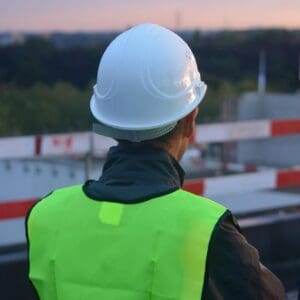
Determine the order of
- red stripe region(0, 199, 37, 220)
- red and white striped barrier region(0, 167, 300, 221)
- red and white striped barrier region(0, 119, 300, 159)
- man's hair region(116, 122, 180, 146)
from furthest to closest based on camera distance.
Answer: red and white striped barrier region(0, 167, 300, 221), red and white striped barrier region(0, 119, 300, 159), red stripe region(0, 199, 37, 220), man's hair region(116, 122, 180, 146)

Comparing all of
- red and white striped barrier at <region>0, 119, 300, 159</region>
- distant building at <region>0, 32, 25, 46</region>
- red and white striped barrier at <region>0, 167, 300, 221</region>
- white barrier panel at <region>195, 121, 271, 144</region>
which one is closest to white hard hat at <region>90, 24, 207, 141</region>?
red and white striped barrier at <region>0, 119, 300, 159</region>

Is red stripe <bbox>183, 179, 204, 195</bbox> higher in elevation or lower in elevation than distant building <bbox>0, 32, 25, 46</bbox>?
lower

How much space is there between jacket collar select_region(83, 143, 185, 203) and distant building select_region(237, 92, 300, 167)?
26.6 ft

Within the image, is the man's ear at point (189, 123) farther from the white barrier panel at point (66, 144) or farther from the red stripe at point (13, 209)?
the white barrier panel at point (66, 144)

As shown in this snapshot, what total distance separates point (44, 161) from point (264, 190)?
188cm

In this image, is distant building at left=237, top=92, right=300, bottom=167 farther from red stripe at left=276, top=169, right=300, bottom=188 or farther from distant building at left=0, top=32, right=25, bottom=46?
distant building at left=0, top=32, right=25, bottom=46

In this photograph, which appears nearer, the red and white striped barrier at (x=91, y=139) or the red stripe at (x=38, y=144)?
the red and white striped barrier at (x=91, y=139)

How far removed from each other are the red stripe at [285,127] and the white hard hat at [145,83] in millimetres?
4857

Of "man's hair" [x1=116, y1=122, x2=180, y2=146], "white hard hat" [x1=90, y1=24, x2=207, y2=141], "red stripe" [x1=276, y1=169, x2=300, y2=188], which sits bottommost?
"red stripe" [x1=276, y1=169, x2=300, y2=188]

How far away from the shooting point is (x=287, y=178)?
6645 mm

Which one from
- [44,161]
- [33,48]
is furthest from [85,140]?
[33,48]

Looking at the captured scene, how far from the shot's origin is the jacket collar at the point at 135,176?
68.7 inches

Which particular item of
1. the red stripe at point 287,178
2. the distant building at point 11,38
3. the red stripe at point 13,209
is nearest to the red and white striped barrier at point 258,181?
the red stripe at point 287,178

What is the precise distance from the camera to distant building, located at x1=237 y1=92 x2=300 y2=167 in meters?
10.2
